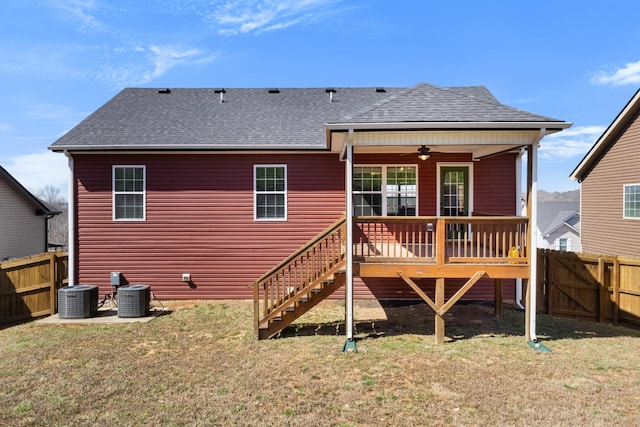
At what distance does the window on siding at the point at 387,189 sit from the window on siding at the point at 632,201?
347 inches

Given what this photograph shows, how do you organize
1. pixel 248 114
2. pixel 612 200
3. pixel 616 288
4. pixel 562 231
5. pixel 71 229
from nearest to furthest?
pixel 616 288
pixel 71 229
pixel 248 114
pixel 612 200
pixel 562 231

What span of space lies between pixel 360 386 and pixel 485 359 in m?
2.35

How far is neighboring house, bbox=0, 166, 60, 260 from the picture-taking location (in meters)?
13.7

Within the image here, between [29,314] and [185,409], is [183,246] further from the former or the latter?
[185,409]

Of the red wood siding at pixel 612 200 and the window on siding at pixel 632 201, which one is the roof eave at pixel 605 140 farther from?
the window on siding at pixel 632 201

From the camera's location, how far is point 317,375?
5031mm

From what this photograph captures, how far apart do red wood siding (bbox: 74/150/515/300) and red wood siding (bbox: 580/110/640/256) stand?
21.1 ft

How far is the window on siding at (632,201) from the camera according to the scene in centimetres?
1183

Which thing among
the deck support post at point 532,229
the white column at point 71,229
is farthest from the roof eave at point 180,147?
the deck support post at point 532,229

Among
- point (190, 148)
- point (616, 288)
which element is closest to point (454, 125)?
point (616, 288)

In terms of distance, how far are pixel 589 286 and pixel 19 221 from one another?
20340 millimetres

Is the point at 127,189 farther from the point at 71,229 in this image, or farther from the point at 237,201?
the point at 237,201

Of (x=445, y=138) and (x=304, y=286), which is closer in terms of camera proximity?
(x=445, y=138)

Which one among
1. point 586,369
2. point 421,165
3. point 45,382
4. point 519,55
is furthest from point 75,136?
point 519,55
